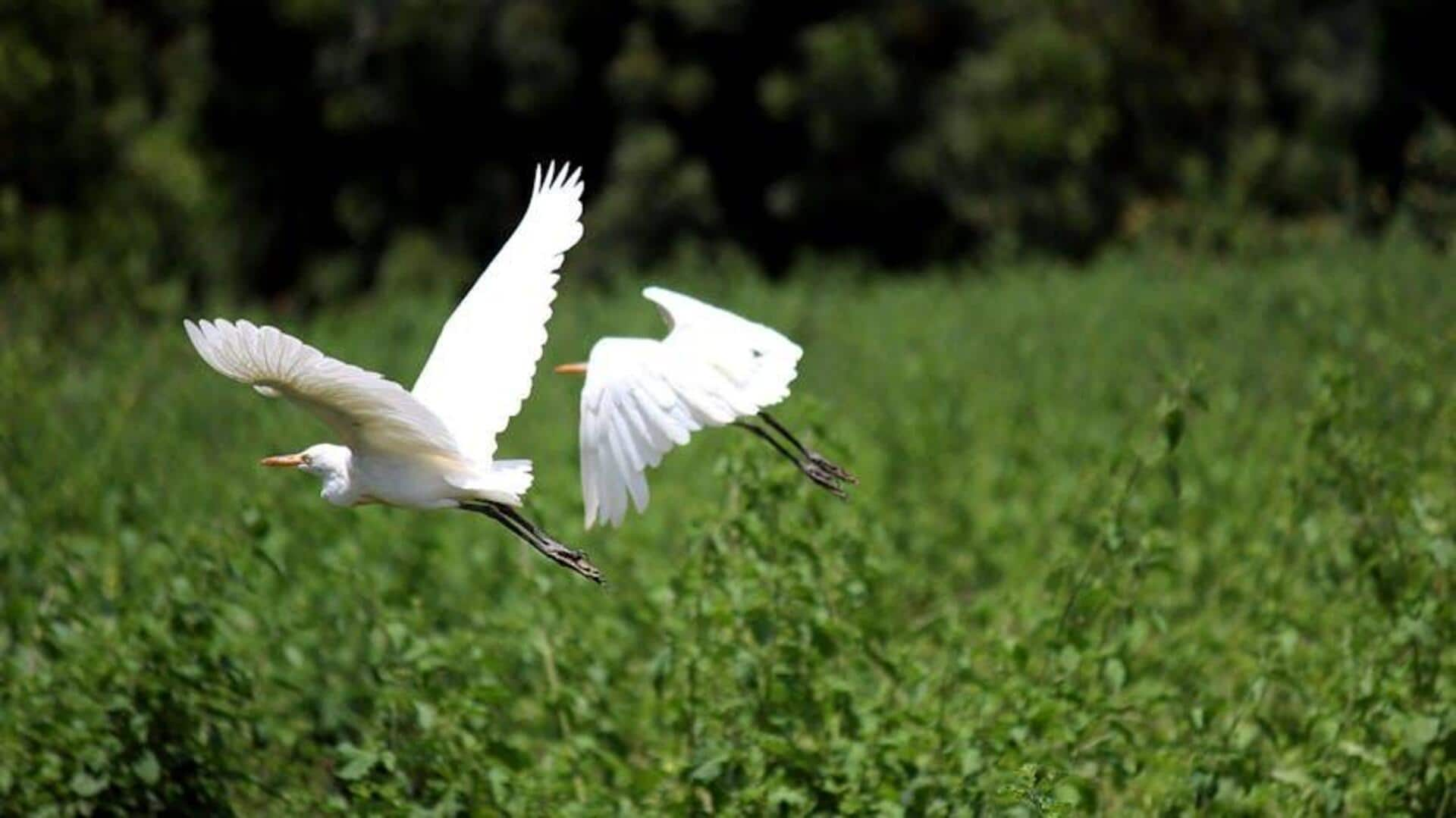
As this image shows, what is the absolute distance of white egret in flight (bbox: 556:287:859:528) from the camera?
17.0ft

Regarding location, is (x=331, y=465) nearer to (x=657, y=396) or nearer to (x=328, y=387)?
(x=328, y=387)

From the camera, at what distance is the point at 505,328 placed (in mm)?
6125

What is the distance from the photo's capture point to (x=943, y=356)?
14.3m

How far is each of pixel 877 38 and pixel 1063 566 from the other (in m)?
18.9

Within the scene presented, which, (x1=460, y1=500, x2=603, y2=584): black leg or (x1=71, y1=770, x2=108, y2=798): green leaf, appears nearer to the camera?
(x1=460, y1=500, x2=603, y2=584): black leg

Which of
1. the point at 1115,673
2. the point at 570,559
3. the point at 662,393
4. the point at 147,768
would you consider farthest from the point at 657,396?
the point at 147,768

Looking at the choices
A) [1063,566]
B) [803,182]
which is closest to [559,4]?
[803,182]

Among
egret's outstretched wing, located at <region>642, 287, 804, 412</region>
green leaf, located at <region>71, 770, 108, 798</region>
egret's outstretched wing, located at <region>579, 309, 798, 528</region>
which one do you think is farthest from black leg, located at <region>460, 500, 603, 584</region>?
green leaf, located at <region>71, 770, 108, 798</region>

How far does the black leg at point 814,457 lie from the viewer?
628cm

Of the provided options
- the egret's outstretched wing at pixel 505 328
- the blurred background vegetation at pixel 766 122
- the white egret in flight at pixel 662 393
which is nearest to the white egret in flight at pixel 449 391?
the egret's outstretched wing at pixel 505 328

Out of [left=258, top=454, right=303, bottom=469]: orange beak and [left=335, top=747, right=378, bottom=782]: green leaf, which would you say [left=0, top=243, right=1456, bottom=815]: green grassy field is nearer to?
[left=335, top=747, right=378, bottom=782]: green leaf

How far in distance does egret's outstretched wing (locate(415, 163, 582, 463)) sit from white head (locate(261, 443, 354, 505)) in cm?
31

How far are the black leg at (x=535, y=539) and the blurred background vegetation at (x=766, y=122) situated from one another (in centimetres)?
1601

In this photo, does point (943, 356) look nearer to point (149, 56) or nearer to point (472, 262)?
point (472, 262)
